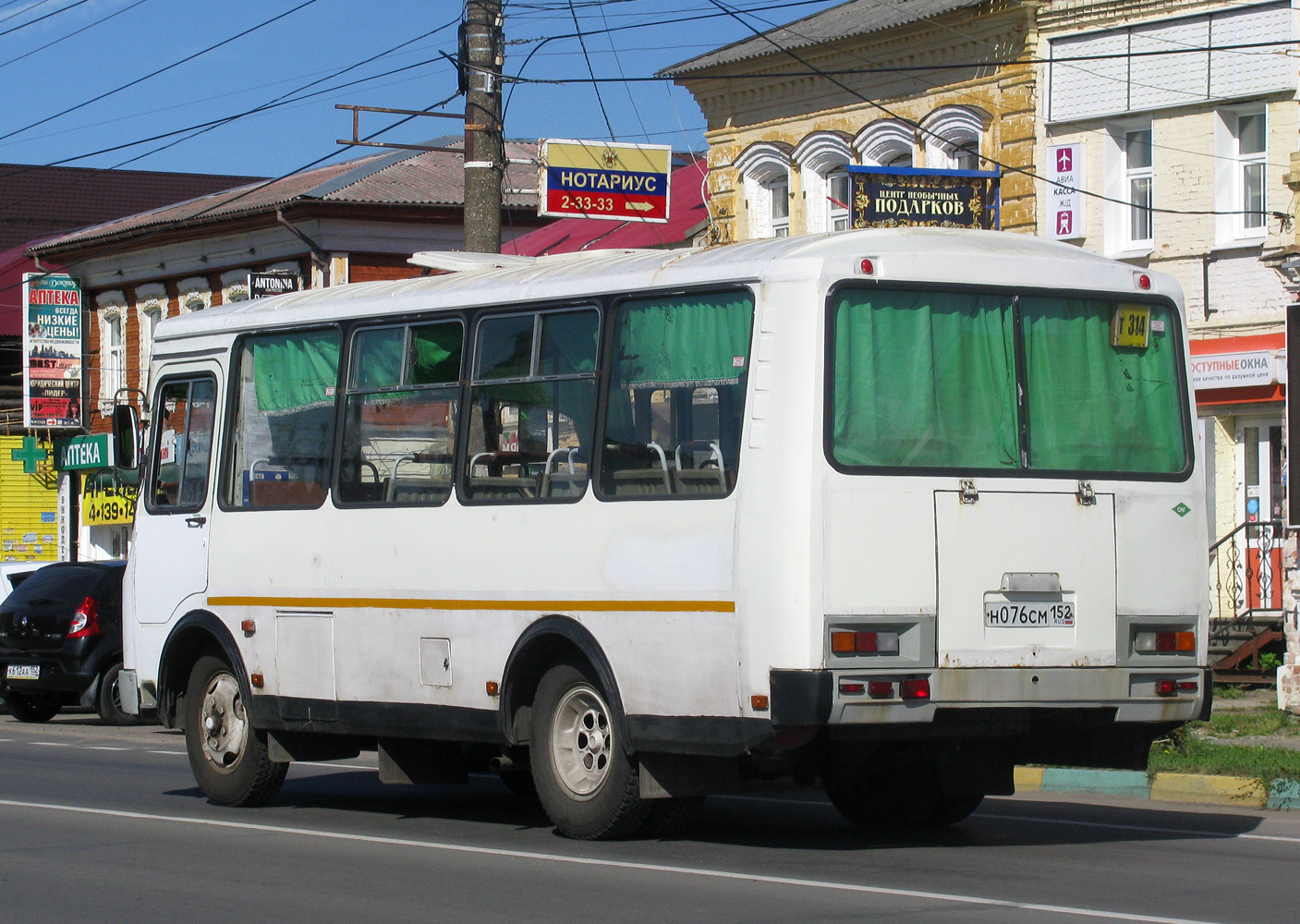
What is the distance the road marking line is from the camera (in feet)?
25.6

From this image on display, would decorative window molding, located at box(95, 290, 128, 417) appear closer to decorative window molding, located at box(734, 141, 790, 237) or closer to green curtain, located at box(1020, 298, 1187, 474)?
decorative window molding, located at box(734, 141, 790, 237)

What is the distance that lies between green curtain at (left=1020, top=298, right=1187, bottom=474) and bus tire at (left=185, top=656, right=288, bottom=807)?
527 cm

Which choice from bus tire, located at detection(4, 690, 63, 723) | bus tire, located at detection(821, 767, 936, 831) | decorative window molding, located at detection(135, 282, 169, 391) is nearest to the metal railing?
bus tire, located at detection(821, 767, 936, 831)

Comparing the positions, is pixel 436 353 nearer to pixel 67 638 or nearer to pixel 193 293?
pixel 67 638

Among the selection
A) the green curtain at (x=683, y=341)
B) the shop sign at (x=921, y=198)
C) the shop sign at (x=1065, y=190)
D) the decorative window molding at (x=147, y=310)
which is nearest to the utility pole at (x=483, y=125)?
the shop sign at (x=921, y=198)

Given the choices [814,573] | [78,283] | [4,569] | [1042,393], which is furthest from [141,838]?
[78,283]

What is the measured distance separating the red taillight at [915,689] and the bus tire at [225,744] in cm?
475

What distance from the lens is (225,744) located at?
40.5ft

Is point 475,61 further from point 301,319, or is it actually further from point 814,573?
point 814,573

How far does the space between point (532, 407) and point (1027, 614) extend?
2824 mm

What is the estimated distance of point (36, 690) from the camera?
65.8 ft

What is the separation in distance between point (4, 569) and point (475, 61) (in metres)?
9.10

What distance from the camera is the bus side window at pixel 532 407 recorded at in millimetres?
10133

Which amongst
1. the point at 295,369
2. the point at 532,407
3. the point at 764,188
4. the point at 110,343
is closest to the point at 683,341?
the point at 532,407
